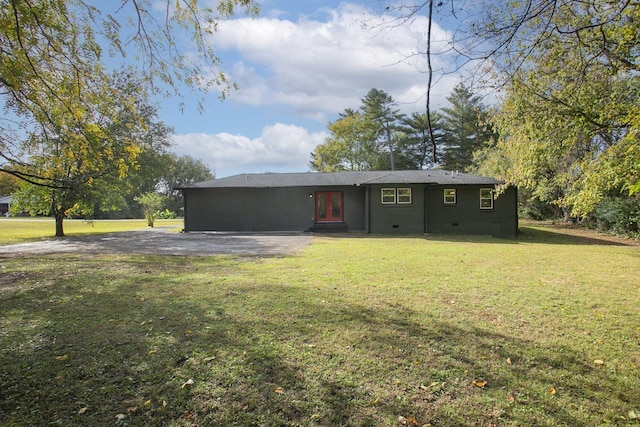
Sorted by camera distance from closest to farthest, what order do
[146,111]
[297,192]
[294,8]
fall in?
[294,8] → [146,111] → [297,192]

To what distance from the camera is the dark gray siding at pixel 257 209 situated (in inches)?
768

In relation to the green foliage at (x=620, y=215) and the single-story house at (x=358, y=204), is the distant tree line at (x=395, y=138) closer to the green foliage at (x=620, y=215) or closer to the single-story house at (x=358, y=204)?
the green foliage at (x=620, y=215)

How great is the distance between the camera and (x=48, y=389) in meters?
2.85

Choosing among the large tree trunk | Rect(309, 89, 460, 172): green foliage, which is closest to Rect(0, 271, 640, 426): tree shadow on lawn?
the large tree trunk

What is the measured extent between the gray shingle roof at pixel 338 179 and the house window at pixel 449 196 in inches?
19.1

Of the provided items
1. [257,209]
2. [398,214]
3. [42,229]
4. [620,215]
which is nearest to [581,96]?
[398,214]

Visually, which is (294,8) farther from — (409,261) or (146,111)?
(146,111)

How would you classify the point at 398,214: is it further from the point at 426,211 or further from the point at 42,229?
the point at 42,229

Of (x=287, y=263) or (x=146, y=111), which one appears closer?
(x=287, y=263)

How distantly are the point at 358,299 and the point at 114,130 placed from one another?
15.9 m

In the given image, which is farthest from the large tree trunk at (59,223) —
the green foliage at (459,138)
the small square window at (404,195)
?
the green foliage at (459,138)

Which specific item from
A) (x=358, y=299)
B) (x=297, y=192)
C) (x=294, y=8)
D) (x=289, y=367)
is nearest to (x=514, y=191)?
(x=297, y=192)

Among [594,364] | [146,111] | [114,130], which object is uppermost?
[146,111]

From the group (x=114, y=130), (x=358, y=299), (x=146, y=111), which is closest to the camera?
(x=358, y=299)
